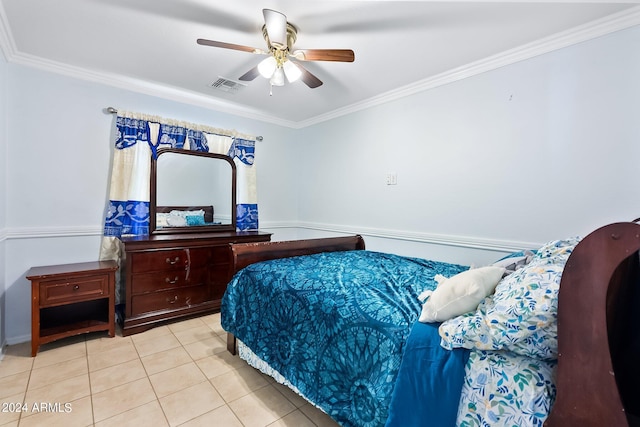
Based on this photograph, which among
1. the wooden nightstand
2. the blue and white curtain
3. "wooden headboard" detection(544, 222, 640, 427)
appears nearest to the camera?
"wooden headboard" detection(544, 222, 640, 427)

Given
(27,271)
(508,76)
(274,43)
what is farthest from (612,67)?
(27,271)

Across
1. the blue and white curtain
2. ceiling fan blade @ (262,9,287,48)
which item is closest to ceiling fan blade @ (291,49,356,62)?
ceiling fan blade @ (262,9,287,48)

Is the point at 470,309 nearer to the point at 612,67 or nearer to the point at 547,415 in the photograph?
the point at 547,415

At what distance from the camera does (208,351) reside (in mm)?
2254

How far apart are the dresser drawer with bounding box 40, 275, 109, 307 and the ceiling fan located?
205 centimetres

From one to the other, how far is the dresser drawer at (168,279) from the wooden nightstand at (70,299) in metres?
0.21

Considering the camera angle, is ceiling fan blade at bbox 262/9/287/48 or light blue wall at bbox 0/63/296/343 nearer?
ceiling fan blade at bbox 262/9/287/48

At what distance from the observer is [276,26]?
66.8 inches

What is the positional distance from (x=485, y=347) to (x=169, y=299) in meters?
2.70

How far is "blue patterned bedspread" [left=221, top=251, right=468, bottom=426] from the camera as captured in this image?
3.76 ft

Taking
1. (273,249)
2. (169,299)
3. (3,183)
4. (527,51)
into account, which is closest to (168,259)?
(169,299)

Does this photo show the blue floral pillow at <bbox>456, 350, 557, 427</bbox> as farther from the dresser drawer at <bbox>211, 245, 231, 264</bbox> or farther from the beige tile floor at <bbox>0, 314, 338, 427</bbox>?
the dresser drawer at <bbox>211, 245, 231, 264</bbox>

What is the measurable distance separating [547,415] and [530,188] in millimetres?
1773

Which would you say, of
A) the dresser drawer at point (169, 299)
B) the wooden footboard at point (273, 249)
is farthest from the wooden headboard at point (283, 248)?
the dresser drawer at point (169, 299)
